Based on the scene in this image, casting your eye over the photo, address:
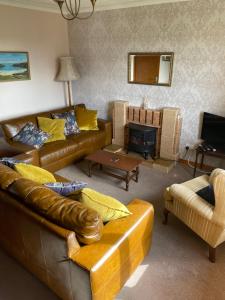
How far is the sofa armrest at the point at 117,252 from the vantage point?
141cm

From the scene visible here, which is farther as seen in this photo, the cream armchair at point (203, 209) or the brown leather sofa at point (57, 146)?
the brown leather sofa at point (57, 146)

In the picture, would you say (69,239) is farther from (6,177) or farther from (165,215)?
(165,215)

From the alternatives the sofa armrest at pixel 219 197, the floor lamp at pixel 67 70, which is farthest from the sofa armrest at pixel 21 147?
the sofa armrest at pixel 219 197

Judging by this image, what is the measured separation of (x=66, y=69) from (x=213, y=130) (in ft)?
9.62

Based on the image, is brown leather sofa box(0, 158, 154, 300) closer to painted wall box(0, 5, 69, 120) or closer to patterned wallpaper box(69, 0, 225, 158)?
patterned wallpaper box(69, 0, 225, 158)

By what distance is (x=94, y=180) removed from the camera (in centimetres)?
352

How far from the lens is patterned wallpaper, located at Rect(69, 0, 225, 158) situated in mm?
3334

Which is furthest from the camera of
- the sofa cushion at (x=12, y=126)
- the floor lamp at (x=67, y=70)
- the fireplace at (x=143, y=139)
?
the floor lamp at (x=67, y=70)

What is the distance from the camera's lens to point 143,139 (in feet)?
13.5

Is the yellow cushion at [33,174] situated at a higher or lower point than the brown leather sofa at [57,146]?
higher

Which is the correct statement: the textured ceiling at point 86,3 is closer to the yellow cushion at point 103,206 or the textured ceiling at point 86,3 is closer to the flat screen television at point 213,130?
the flat screen television at point 213,130

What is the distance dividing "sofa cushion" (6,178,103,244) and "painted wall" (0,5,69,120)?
9.53 ft

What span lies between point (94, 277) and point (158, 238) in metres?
1.21

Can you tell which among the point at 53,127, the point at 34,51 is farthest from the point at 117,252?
the point at 34,51
